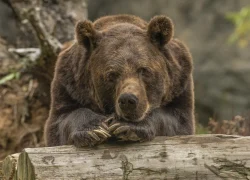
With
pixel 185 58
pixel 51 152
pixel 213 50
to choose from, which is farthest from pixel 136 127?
pixel 213 50

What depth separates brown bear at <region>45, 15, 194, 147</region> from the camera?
4746mm

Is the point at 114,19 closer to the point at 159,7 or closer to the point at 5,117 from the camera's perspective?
the point at 5,117

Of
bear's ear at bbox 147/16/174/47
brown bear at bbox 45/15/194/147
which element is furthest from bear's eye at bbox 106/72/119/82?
bear's ear at bbox 147/16/174/47

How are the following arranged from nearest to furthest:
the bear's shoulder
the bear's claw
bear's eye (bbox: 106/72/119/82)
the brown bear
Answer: the bear's claw
the brown bear
bear's eye (bbox: 106/72/119/82)
the bear's shoulder

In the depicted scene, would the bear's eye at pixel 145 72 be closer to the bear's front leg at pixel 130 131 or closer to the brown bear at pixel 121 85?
the brown bear at pixel 121 85

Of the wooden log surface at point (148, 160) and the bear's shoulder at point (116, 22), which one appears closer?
the wooden log surface at point (148, 160)

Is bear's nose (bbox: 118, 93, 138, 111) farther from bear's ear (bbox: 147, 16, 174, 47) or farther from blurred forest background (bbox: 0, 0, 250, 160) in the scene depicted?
blurred forest background (bbox: 0, 0, 250, 160)

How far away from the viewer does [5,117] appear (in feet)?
29.2

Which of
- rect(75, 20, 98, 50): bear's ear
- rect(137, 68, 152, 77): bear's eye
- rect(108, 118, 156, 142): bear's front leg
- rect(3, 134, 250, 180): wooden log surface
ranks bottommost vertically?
rect(3, 134, 250, 180): wooden log surface

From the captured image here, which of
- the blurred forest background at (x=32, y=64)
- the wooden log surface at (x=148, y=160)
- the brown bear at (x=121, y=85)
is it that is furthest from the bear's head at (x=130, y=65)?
the blurred forest background at (x=32, y=64)

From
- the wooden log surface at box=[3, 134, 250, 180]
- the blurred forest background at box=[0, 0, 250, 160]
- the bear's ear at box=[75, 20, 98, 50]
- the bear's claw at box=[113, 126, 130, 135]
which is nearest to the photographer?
the wooden log surface at box=[3, 134, 250, 180]

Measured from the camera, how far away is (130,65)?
4938mm

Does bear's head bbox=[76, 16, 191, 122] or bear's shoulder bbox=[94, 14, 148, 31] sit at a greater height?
bear's shoulder bbox=[94, 14, 148, 31]

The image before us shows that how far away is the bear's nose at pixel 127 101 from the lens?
4.59 m
